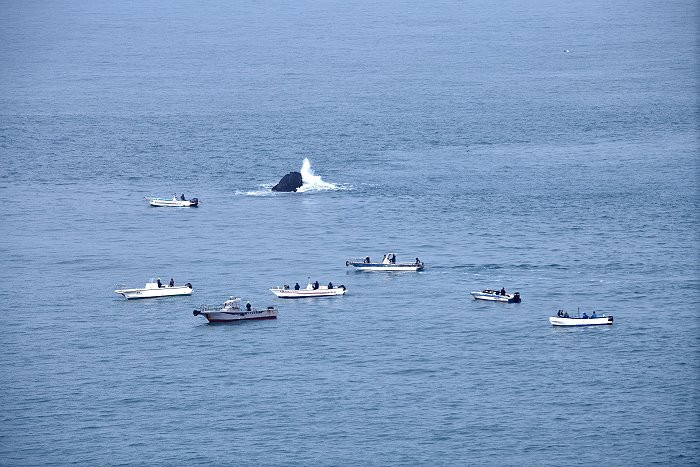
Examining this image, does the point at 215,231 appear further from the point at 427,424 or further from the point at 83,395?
the point at 427,424

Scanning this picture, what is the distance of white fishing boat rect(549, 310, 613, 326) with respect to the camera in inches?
5059

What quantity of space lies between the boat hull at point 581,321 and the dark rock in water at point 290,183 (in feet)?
210

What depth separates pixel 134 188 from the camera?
627 feet

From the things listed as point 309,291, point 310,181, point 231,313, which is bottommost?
point 231,313

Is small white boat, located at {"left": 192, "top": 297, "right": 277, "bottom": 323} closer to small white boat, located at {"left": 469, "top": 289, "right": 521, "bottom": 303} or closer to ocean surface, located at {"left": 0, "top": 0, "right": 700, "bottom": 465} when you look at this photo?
ocean surface, located at {"left": 0, "top": 0, "right": 700, "bottom": 465}

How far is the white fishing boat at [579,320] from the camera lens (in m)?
128

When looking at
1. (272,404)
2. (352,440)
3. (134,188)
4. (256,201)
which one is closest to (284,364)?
(272,404)

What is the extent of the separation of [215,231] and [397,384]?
54.1m

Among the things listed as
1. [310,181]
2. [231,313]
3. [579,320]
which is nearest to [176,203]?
[310,181]

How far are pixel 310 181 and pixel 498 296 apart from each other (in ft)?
197

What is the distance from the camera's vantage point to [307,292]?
140125mm

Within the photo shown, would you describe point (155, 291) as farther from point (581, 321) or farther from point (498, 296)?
point (581, 321)

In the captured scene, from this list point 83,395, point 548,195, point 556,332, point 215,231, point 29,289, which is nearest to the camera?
point 83,395

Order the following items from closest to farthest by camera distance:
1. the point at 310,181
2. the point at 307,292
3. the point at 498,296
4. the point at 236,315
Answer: the point at 236,315
the point at 498,296
the point at 307,292
the point at 310,181
